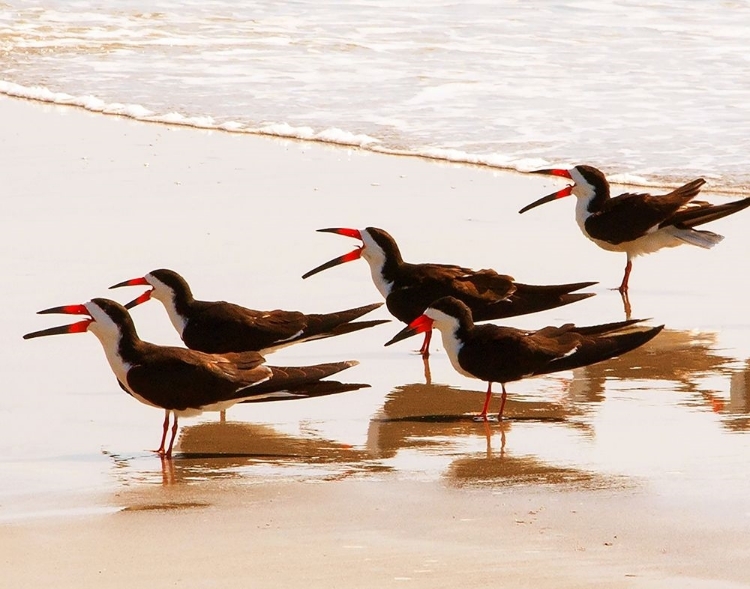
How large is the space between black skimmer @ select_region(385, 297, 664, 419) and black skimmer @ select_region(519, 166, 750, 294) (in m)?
2.42

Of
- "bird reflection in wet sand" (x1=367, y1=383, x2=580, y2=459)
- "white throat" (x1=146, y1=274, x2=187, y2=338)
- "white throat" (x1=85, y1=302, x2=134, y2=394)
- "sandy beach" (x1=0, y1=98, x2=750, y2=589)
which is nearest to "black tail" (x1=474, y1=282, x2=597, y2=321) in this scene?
"sandy beach" (x1=0, y1=98, x2=750, y2=589)

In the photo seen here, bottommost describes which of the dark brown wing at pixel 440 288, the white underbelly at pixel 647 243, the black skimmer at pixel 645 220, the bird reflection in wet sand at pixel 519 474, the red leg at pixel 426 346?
the bird reflection in wet sand at pixel 519 474

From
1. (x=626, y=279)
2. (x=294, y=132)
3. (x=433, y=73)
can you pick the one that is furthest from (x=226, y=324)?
(x=433, y=73)

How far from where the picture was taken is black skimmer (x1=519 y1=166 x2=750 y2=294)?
31.2 ft

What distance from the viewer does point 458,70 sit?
1677 cm

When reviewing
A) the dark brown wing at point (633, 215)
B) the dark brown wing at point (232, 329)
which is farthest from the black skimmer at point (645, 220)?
the dark brown wing at point (232, 329)

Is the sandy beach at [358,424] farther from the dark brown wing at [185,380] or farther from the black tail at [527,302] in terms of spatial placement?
the black tail at [527,302]

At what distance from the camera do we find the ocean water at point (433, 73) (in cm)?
1347

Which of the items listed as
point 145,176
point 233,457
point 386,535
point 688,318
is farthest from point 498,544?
point 145,176

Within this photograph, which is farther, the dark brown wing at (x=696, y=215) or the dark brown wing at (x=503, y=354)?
the dark brown wing at (x=696, y=215)

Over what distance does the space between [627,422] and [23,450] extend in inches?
104

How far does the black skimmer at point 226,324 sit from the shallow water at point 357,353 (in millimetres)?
383

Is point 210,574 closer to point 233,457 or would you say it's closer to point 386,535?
point 386,535

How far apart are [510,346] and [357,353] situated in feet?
4.53
